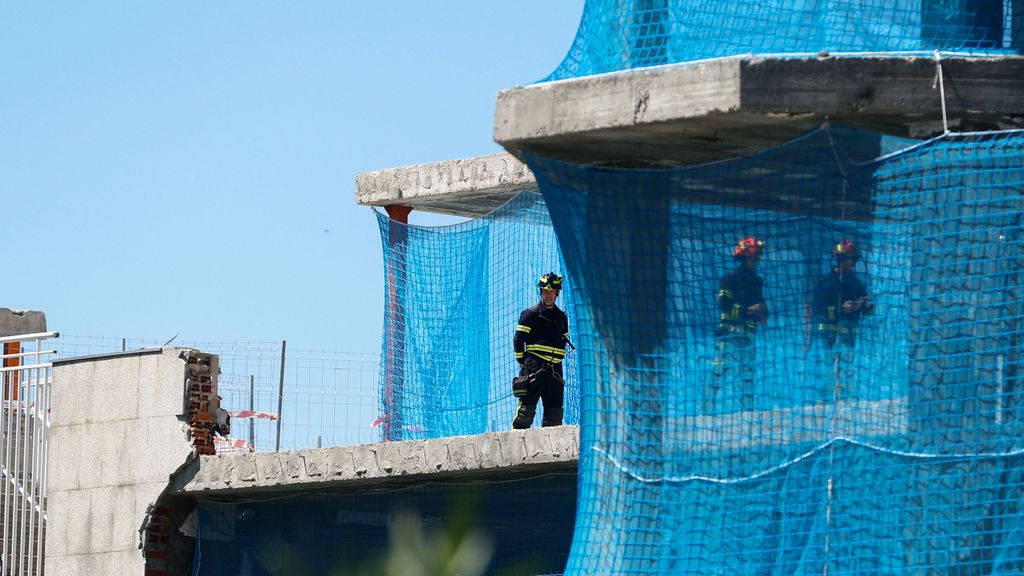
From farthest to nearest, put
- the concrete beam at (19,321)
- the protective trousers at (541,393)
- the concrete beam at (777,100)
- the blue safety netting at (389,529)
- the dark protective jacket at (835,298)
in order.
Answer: the concrete beam at (19,321)
the protective trousers at (541,393)
the blue safety netting at (389,529)
the dark protective jacket at (835,298)
the concrete beam at (777,100)

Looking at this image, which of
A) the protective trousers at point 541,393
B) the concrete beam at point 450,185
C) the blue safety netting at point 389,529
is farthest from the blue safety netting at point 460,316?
the blue safety netting at point 389,529

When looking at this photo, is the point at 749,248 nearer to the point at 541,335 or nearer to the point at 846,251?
the point at 846,251

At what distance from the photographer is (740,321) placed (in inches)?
379

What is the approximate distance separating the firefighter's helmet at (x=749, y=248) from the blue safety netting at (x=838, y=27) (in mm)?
958

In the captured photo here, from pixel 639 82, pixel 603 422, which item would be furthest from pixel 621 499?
pixel 639 82

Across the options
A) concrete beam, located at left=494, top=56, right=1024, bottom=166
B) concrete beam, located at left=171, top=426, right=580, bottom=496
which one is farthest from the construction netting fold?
concrete beam, located at left=171, top=426, right=580, bottom=496

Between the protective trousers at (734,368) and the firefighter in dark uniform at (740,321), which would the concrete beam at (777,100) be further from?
the protective trousers at (734,368)

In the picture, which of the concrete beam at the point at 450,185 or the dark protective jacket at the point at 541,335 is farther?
the concrete beam at the point at 450,185

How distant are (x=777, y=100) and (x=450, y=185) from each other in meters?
7.88

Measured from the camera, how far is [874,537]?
904 cm

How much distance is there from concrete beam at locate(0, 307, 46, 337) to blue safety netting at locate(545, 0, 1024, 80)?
11.7m

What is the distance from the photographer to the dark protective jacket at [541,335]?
14.0 meters

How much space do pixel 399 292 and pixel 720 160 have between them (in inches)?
281

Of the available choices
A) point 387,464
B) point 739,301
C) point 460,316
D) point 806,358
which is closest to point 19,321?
point 460,316
